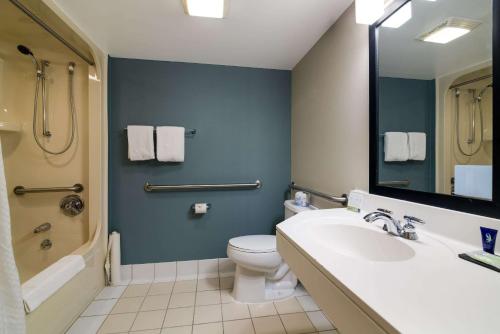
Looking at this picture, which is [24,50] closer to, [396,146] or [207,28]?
[207,28]

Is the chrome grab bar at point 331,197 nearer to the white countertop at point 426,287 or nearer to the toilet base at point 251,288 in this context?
the white countertop at point 426,287

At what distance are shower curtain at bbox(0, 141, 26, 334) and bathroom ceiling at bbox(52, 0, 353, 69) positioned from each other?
1.09 m

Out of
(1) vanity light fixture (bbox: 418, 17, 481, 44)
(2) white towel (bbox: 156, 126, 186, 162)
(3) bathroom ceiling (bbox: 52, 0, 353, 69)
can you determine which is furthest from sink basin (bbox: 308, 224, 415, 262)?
(2) white towel (bbox: 156, 126, 186, 162)

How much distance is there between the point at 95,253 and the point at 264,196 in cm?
148

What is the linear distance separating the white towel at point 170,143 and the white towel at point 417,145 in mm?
1613

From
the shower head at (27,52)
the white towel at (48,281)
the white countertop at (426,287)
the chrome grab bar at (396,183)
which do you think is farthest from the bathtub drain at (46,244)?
the chrome grab bar at (396,183)

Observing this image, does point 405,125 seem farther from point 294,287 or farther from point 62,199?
point 62,199

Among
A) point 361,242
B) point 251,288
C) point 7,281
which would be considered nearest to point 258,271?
point 251,288

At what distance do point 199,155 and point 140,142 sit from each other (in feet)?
1.67

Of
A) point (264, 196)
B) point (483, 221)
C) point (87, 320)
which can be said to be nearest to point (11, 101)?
point (87, 320)

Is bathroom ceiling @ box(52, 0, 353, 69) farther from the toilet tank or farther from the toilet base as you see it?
the toilet base

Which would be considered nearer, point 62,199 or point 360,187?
point 360,187

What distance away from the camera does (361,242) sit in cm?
89

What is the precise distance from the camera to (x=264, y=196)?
2.12 metres
